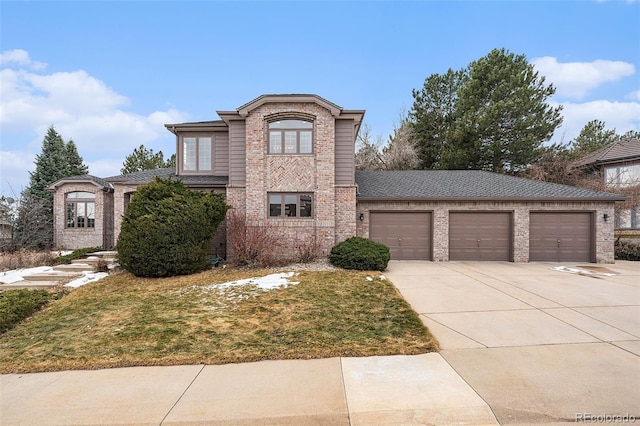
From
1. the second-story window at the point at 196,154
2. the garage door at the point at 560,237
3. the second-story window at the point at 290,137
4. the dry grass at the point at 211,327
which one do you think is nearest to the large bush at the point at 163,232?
the dry grass at the point at 211,327

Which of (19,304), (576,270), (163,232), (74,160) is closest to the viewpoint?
(19,304)

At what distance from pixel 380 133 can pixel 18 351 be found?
28625 millimetres

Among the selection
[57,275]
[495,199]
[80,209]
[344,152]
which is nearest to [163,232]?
[57,275]

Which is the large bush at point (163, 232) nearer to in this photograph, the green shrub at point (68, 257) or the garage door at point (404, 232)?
the green shrub at point (68, 257)

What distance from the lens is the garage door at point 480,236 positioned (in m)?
13.1

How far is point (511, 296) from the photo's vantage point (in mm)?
7367

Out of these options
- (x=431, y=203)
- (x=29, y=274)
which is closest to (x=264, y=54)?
(x=431, y=203)

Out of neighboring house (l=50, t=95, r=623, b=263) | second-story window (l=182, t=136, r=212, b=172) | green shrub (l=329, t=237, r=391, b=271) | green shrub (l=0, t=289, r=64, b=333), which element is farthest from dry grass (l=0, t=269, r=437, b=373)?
second-story window (l=182, t=136, r=212, b=172)

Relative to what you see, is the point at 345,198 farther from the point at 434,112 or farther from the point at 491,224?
the point at 434,112

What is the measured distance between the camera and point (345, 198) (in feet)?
40.8

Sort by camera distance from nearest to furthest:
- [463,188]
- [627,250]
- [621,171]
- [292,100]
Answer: [292,100]
[463,188]
[627,250]
[621,171]

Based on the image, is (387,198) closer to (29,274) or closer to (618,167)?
(29,274)

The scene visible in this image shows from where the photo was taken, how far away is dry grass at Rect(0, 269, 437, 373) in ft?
14.6

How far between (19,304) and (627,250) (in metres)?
22.9
